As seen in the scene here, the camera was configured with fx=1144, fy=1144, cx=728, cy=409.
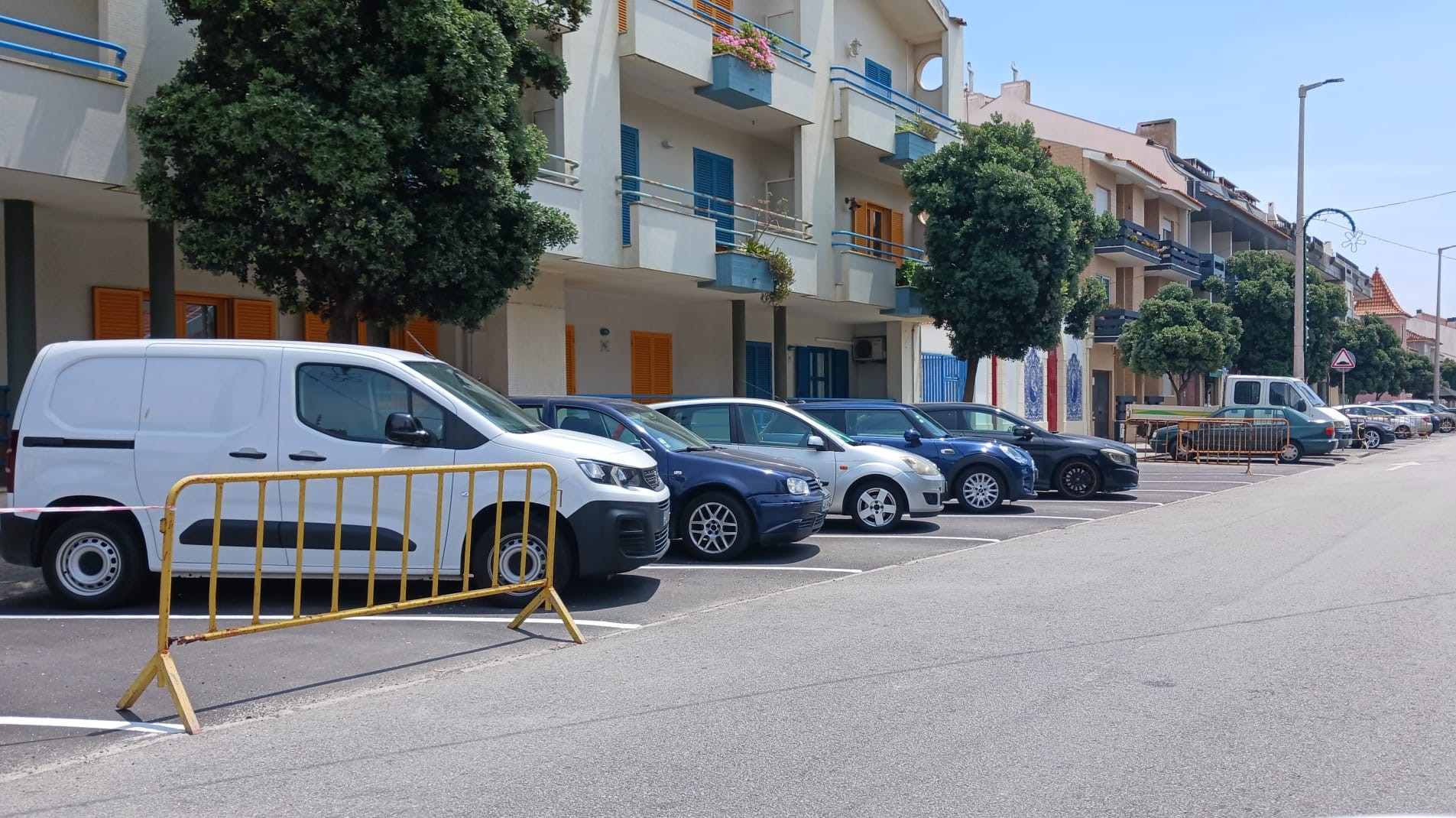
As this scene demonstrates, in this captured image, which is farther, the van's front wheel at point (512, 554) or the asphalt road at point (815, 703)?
the van's front wheel at point (512, 554)

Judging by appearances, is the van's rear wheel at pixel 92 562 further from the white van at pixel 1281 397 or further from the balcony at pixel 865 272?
the white van at pixel 1281 397

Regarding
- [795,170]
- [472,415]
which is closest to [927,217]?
[795,170]

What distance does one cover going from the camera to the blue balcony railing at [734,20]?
18895 mm

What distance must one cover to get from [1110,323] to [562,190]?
28.0 m

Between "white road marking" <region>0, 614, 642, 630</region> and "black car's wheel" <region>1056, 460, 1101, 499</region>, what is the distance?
1129cm

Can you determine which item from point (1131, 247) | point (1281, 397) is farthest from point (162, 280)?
point (1131, 247)

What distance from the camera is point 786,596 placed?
910cm

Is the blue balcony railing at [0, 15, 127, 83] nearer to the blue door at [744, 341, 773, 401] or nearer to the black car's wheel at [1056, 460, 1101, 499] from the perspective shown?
the black car's wheel at [1056, 460, 1101, 499]

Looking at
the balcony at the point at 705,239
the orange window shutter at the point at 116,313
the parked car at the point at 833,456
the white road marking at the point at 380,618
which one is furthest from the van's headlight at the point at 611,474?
the balcony at the point at 705,239

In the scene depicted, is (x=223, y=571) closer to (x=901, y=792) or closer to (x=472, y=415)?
(x=472, y=415)

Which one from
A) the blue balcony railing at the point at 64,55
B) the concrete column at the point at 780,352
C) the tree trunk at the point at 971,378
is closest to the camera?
the blue balcony railing at the point at 64,55

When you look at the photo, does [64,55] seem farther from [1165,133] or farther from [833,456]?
[1165,133]

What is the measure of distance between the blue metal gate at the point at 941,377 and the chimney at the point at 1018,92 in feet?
55.6

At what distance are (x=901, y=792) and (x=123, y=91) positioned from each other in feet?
37.2
